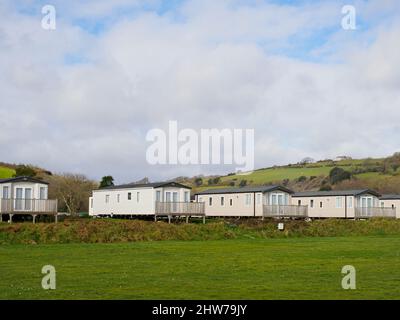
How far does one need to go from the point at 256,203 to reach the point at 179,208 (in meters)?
11.2

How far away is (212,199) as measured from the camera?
63656 millimetres

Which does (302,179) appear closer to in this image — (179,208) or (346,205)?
(346,205)

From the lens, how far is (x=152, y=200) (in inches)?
1898

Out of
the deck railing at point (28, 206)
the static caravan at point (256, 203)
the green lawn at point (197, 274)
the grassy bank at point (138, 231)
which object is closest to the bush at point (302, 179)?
the static caravan at point (256, 203)

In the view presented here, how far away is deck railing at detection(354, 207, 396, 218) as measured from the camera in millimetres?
61981

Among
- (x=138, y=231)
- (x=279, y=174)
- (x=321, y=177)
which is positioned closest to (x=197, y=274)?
(x=138, y=231)

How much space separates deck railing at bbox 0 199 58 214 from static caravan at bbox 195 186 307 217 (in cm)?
2181

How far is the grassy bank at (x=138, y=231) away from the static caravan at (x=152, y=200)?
7.10 m

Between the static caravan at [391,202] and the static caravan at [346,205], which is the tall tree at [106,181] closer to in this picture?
the static caravan at [346,205]
